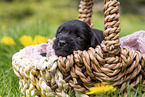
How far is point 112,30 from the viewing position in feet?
3.83

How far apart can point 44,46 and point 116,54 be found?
1.06 metres

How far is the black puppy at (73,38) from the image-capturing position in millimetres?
1515

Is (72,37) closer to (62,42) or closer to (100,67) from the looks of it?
(62,42)

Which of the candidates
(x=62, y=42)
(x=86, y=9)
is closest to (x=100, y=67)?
(x=62, y=42)

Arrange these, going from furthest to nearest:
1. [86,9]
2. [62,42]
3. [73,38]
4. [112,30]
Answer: [86,9]
[73,38]
[62,42]
[112,30]

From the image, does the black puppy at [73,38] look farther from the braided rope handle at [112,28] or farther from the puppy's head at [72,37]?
the braided rope handle at [112,28]

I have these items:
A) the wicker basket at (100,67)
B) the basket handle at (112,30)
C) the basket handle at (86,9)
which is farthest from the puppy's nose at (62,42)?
the basket handle at (86,9)

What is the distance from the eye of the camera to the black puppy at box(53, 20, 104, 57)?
1515 millimetres

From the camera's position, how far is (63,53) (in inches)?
57.9

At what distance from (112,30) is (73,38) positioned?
1.70 ft

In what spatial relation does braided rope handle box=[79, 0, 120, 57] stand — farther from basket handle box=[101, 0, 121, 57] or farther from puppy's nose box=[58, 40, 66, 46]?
puppy's nose box=[58, 40, 66, 46]

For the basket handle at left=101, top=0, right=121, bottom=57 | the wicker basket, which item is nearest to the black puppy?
the wicker basket

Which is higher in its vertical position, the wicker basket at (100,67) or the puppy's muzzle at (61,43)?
the puppy's muzzle at (61,43)

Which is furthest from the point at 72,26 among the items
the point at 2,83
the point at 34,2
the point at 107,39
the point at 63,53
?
the point at 34,2
